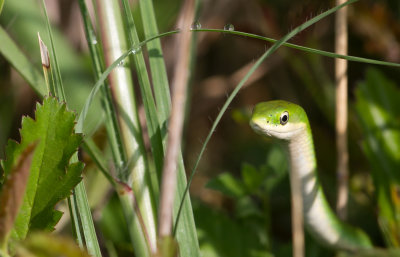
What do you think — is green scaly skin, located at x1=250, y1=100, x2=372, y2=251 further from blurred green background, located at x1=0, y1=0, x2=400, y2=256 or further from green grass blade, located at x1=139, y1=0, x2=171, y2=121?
green grass blade, located at x1=139, y1=0, x2=171, y2=121

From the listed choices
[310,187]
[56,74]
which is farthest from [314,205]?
[56,74]

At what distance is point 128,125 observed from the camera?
2.50 ft

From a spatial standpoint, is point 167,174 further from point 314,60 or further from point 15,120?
point 15,120

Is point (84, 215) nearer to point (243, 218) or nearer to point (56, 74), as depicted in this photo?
point (56, 74)

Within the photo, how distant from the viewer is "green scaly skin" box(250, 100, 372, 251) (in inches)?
36.3

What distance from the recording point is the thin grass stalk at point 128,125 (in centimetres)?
74

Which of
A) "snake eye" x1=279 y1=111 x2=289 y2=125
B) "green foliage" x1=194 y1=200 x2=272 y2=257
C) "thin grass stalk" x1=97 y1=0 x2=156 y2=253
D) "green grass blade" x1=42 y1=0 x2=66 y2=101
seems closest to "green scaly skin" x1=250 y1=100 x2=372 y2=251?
"snake eye" x1=279 y1=111 x2=289 y2=125

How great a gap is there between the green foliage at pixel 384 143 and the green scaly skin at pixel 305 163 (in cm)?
8

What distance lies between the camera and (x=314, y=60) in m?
1.36

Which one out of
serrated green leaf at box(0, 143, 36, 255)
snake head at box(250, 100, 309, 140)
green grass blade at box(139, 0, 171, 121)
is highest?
green grass blade at box(139, 0, 171, 121)

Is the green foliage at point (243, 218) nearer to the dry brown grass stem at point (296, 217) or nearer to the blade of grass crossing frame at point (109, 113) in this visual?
the dry brown grass stem at point (296, 217)

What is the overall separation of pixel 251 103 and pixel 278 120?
0.97 m

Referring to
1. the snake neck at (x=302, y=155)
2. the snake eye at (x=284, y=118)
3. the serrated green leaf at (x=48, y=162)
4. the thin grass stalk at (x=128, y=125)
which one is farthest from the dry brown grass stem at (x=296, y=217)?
the serrated green leaf at (x=48, y=162)

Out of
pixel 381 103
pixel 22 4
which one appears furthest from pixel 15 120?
pixel 381 103
